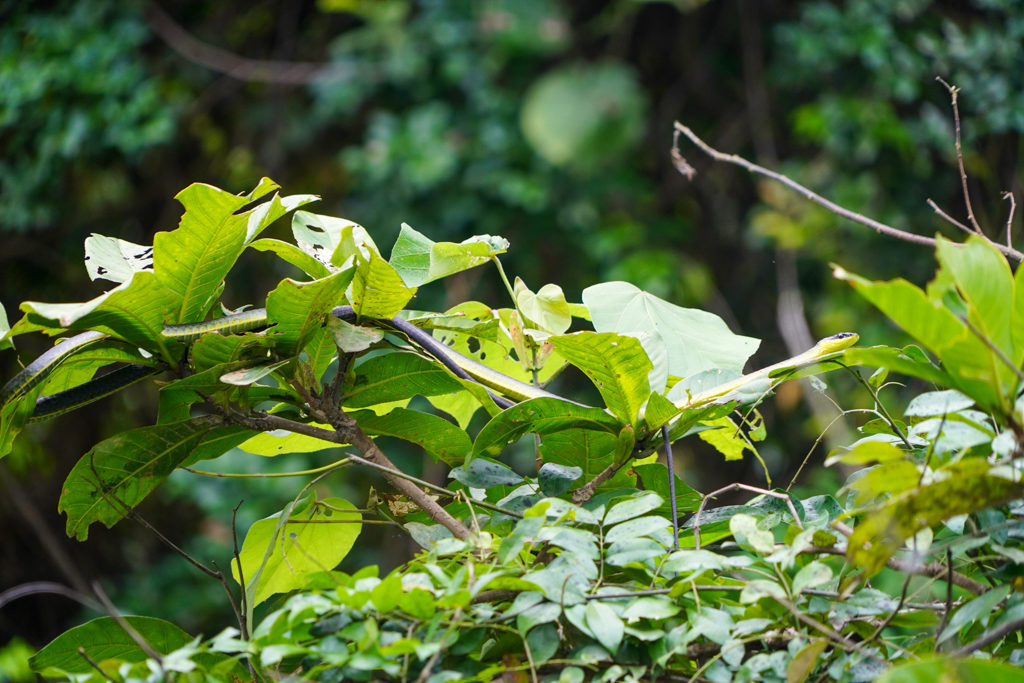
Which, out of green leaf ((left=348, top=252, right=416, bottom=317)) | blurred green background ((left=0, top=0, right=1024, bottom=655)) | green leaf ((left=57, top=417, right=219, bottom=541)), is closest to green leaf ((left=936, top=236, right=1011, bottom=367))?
green leaf ((left=348, top=252, right=416, bottom=317))

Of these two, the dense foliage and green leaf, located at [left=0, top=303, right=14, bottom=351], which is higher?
green leaf, located at [left=0, top=303, right=14, bottom=351]

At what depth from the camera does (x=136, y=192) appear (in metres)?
2.17

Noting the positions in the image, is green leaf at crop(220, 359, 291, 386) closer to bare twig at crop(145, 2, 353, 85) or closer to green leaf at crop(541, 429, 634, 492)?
green leaf at crop(541, 429, 634, 492)

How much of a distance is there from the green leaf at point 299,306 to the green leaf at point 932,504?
0.22 meters

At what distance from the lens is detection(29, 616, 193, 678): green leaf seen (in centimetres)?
36

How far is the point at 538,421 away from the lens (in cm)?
37

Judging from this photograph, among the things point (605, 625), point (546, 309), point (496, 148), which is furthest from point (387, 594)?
point (496, 148)

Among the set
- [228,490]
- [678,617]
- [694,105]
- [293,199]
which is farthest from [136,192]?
[678,617]

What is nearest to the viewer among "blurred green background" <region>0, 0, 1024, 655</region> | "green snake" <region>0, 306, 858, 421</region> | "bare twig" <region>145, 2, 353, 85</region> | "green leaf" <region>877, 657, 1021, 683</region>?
"green leaf" <region>877, 657, 1021, 683</region>

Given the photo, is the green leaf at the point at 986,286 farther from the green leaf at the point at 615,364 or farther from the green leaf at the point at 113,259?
the green leaf at the point at 113,259

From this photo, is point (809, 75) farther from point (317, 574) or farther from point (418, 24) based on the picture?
point (317, 574)

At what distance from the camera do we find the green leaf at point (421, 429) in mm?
404

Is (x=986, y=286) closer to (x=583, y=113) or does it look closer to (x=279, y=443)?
(x=279, y=443)

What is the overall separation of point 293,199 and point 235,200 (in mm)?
41
